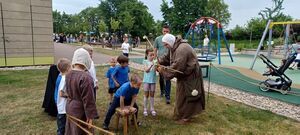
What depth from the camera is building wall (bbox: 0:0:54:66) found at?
1073 cm

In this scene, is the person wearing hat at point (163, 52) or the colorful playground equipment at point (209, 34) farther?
the colorful playground equipment at point (209, 34)

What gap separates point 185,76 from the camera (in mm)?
4277

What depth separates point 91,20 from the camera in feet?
231

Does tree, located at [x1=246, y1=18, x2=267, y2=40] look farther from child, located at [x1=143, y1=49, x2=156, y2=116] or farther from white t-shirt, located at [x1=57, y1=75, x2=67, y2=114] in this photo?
white t-shirt, located at [x1=57, y1=75, x2=67, y2=114]

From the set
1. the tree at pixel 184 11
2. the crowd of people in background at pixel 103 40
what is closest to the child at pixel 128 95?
the crowd of people in background at pixel 103 40

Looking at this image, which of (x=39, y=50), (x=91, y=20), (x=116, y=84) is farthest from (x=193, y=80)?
(x=91, y=20)

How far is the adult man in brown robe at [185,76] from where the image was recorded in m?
4.18

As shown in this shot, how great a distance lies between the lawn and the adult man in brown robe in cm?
28

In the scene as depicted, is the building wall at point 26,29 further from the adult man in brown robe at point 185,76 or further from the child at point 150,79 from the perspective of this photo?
the adult man in brown robe at point 185,76

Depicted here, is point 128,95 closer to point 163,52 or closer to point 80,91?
point 80,91

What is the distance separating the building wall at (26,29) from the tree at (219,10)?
35559 millimetres

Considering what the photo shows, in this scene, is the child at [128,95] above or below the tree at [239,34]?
below

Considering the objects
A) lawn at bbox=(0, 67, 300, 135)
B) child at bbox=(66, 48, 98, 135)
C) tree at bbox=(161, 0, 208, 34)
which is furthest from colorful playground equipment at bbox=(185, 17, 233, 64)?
A: tree at bbox=(161, 0, 208, 34)

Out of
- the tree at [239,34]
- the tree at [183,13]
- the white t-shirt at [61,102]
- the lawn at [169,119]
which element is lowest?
the lawn at [169,119]
